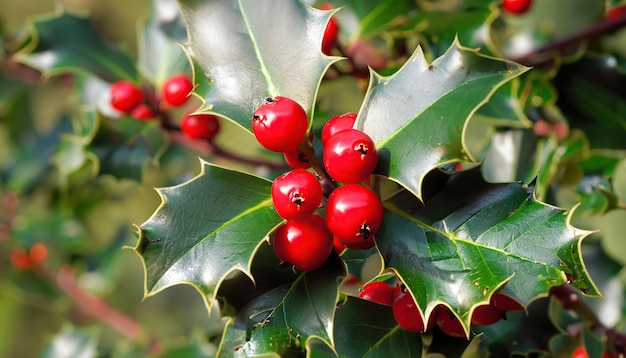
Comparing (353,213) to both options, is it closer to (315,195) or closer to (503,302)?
(315,195)

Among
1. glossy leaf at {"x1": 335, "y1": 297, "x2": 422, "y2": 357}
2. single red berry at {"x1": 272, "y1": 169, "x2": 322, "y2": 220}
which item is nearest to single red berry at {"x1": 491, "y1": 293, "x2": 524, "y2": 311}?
glossy leaf at {"x1": 335, "y1": 297, "x2": 422, "y2": 357}

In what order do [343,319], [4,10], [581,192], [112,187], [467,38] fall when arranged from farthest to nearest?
[4,10]
[112,187]
[467,38]
[581,192]
[343,319]

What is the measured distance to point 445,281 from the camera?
27.1 inches

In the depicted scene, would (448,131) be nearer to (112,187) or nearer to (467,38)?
(467,38)

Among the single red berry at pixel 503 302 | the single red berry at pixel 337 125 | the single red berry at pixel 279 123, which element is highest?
the single red berry at pixel 279 123

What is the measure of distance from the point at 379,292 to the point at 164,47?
36.3 inches

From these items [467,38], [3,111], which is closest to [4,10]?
[3,111]

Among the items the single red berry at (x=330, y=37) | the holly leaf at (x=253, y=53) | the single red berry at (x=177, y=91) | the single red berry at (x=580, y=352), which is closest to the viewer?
the holly leaf at (x=253, y=53)

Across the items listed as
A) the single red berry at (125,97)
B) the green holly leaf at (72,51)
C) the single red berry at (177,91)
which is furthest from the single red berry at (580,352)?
the green holly leaf at (72,51)

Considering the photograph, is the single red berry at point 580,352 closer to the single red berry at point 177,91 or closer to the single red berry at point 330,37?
the single red berry at point 330,37

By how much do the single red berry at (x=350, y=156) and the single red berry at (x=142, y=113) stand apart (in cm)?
74

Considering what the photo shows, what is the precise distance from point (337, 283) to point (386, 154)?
16cm

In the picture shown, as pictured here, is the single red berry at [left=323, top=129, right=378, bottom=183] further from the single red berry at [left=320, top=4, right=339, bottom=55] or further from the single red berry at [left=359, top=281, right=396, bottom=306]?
the single red berry at [left=320, top=4, right=339, bottom=55]

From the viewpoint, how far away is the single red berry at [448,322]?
2.44 feet
